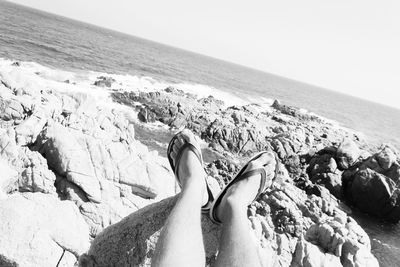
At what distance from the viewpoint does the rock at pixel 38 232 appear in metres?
4.20

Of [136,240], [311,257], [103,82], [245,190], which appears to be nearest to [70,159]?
[136,240]

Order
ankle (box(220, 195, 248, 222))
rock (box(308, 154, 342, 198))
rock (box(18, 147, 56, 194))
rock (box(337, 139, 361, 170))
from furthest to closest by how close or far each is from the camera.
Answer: rock (box(337, 139, 361, 170)), rock (box(308, 154, 342, 198)), rock (box(18, 147, 56, 194)), ankle (box(220, 195, 248, 222))

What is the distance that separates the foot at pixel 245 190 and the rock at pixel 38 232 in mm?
2721

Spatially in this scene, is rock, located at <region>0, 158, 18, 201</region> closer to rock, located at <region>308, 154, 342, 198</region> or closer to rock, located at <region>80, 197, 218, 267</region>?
rock, located at <region>80, 197, 218, 267</region>

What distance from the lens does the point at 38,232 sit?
4559 mm

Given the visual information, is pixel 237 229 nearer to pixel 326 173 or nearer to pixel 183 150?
pixel 183 150

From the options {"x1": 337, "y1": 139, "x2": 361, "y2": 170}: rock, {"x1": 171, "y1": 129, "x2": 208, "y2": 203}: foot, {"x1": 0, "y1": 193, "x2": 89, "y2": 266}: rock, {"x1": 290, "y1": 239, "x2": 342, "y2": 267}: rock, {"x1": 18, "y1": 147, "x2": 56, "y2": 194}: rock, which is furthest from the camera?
{"x1": 337, "y1": 139, "x2": 361, "y2": 170}: rock

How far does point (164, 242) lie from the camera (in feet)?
8.50

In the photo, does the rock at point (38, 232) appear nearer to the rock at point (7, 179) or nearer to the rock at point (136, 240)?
the rock at point (136, 240)

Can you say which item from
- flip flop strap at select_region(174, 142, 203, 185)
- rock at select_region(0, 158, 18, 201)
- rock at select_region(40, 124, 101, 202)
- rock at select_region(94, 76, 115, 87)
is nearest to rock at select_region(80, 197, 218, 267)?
flip flop strap at select_region(174, 142, 203, 185)

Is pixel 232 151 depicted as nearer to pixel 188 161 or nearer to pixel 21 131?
pixel 21 131

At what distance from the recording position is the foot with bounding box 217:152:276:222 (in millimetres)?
3369

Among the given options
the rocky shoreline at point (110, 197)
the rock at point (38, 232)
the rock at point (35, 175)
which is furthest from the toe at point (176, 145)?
the rock at point (35, 175)

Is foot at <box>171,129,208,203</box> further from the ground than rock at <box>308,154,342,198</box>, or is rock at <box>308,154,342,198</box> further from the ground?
foot at <box>171,129,208,203</box>
